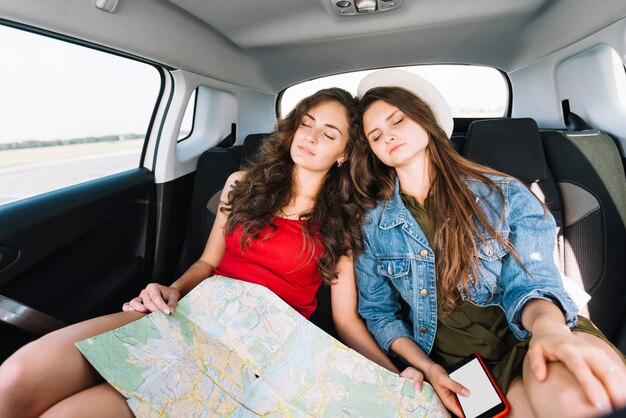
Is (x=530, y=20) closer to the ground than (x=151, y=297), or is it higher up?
higher up

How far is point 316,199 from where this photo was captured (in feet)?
5.40

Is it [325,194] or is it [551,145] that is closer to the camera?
[325,194]

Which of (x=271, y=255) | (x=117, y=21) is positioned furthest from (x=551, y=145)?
(x=117, y=21)

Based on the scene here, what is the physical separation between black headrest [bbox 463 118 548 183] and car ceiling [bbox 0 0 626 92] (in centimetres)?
59

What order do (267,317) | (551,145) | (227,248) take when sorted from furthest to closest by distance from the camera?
1. (551,145)
2. (227,248)
3. (267,317)

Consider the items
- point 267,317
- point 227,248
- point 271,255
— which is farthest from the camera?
point 227,248

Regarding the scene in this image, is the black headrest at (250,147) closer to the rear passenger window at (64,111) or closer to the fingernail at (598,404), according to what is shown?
the rear passenger window at (64,111)

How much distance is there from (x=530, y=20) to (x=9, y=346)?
282cm

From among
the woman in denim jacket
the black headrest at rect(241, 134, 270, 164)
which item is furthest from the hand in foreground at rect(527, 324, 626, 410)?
the black headrest at rect(241, 134, 270, 164)

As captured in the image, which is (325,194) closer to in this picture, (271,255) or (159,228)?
(271,255)

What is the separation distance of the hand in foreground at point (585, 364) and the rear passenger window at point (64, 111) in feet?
5.79

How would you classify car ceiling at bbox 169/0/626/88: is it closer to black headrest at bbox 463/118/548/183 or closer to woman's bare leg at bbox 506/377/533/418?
black headrest at bbox 463/118/548/183

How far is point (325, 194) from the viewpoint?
1636 millimetres

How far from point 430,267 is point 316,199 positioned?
56cm
